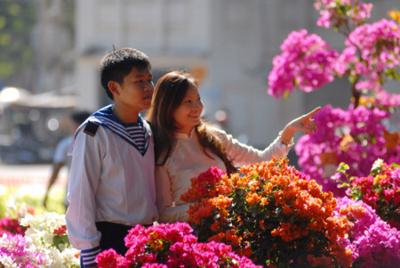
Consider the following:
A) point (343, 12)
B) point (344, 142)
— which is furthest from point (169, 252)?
point (343, 12)

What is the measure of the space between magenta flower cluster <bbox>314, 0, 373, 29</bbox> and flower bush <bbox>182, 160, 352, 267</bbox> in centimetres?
433

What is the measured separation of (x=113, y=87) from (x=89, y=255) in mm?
867

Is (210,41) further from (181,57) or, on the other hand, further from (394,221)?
(394,221)

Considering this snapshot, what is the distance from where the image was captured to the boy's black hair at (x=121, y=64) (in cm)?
519

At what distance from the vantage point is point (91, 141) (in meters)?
5.05

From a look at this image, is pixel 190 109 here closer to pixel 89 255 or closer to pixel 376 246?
pixel 89 255

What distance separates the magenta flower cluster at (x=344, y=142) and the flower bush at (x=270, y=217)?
3892 millimetres

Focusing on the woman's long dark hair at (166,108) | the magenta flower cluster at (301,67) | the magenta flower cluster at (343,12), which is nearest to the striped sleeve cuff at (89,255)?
the woman's long dark hair at (166,108)

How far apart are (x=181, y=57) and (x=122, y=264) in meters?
28.9

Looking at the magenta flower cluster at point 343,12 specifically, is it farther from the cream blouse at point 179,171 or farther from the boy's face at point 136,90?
the boy's face at point 136,90

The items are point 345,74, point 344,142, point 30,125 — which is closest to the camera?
point 344,142

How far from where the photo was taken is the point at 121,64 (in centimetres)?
520

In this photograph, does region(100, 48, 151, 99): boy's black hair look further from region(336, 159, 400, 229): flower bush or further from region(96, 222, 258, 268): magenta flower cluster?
region(336, 159, 400, 229): flower bush

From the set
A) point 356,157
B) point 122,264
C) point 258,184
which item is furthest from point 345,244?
point 356,157
